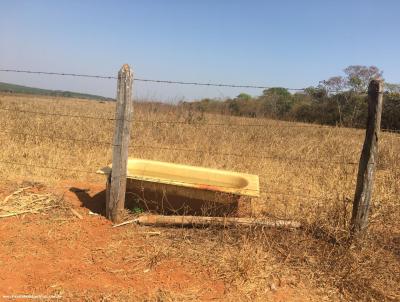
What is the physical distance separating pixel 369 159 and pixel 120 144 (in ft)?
8.44

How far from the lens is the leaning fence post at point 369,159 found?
11.9ft

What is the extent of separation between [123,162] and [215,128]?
6543mm

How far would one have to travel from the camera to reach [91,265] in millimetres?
3266

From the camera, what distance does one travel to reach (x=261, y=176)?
6.70 m

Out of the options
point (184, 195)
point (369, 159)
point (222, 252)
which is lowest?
point (222, 252)

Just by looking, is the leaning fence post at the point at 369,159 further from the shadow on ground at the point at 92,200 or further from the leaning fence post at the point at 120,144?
the shadow on ground at the point at 92,200

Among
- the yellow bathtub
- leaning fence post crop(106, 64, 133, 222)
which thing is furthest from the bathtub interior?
leaning fence post crop(106, 64, 133, 222)

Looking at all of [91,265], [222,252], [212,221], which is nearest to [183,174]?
[212,221]

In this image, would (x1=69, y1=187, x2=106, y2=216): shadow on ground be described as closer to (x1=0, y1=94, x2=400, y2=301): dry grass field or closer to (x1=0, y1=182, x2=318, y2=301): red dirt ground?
(x1=0, y1=94, x2=400, y2=301): dry grass field

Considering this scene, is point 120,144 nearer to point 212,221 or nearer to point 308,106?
point 212,221

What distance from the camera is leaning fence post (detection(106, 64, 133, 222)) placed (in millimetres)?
4020

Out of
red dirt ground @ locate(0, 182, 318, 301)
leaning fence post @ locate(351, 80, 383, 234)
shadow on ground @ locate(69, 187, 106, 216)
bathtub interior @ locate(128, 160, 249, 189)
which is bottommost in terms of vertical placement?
red dirt ground @ locate(0, 182, 318, 301)

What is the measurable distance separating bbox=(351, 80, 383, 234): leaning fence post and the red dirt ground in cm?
121

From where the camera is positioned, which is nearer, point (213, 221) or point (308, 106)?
point (213, 221)
